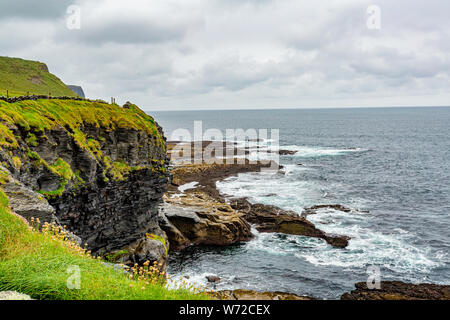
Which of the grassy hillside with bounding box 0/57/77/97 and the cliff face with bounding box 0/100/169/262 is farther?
the grassy hillside with bounding box 0/57/77/97

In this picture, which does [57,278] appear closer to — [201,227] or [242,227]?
[201,227]

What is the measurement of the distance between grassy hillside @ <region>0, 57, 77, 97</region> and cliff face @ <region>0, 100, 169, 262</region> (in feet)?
99.6

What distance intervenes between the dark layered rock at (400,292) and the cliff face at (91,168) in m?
19.4

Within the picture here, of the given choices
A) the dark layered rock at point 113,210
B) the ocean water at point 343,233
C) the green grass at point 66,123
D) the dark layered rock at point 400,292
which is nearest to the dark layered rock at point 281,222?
the ocean water at point 343,233


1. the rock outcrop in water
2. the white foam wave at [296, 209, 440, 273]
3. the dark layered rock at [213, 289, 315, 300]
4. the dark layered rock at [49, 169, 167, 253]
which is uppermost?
the dark layered rock at [49, 169, 167, 253]

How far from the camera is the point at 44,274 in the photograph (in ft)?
23.6

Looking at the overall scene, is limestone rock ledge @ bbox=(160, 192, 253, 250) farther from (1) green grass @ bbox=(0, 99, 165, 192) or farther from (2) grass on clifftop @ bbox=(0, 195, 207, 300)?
(2) grass on clifftop @ bbox=(0, 195, 207, 300)

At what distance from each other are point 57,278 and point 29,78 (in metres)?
67.7

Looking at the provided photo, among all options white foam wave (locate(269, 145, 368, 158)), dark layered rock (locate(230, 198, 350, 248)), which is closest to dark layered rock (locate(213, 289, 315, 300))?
dark layered rock (locate(230, 198, 350, 248))

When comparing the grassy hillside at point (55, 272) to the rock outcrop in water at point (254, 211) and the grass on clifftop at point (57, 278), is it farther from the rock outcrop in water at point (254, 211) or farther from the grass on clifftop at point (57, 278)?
the rock outcrop in water at point (254, 211)

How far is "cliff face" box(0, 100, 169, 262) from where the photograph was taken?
2089 centimetres

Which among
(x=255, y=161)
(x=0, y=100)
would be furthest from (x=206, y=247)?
(x=255, y=161)

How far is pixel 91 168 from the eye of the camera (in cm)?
2688
